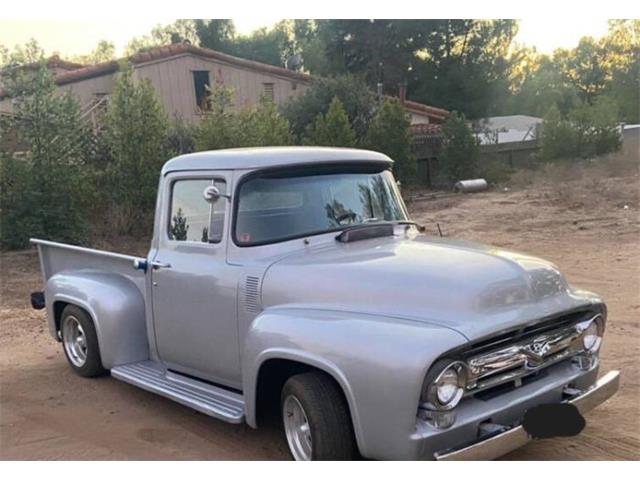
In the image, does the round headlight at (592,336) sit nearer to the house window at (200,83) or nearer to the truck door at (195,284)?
the truck door at (195,284)

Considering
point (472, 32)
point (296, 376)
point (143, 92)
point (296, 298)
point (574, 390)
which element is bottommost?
point (574, 390)

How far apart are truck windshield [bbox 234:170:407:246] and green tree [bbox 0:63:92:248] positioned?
9202mm

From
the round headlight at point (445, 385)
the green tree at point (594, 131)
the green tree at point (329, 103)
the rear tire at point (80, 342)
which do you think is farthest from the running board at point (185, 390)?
the green tree at point (594, 131)

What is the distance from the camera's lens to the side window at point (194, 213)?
4547mm

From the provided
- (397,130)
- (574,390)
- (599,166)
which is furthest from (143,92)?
(599,166)

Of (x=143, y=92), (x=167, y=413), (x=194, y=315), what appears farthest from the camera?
(x=143, y=92)

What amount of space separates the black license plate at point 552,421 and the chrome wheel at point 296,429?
120cm

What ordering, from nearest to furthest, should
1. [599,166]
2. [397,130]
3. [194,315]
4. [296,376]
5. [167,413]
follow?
[296,376] < [194,315] < [167,413] < [397,130] < [599,166]

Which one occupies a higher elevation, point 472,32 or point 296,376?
point 472,32

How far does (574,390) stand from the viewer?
152 inches

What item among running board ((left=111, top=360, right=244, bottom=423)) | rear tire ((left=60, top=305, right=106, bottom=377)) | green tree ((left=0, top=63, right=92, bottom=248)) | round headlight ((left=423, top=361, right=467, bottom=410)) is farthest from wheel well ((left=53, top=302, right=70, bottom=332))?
green tree ((left=0, top=63, right=92, bottom=248))

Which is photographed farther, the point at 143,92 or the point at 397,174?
the point at 397,174

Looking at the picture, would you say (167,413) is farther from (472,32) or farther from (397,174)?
(472,32)

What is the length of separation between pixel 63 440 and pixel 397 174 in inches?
676
